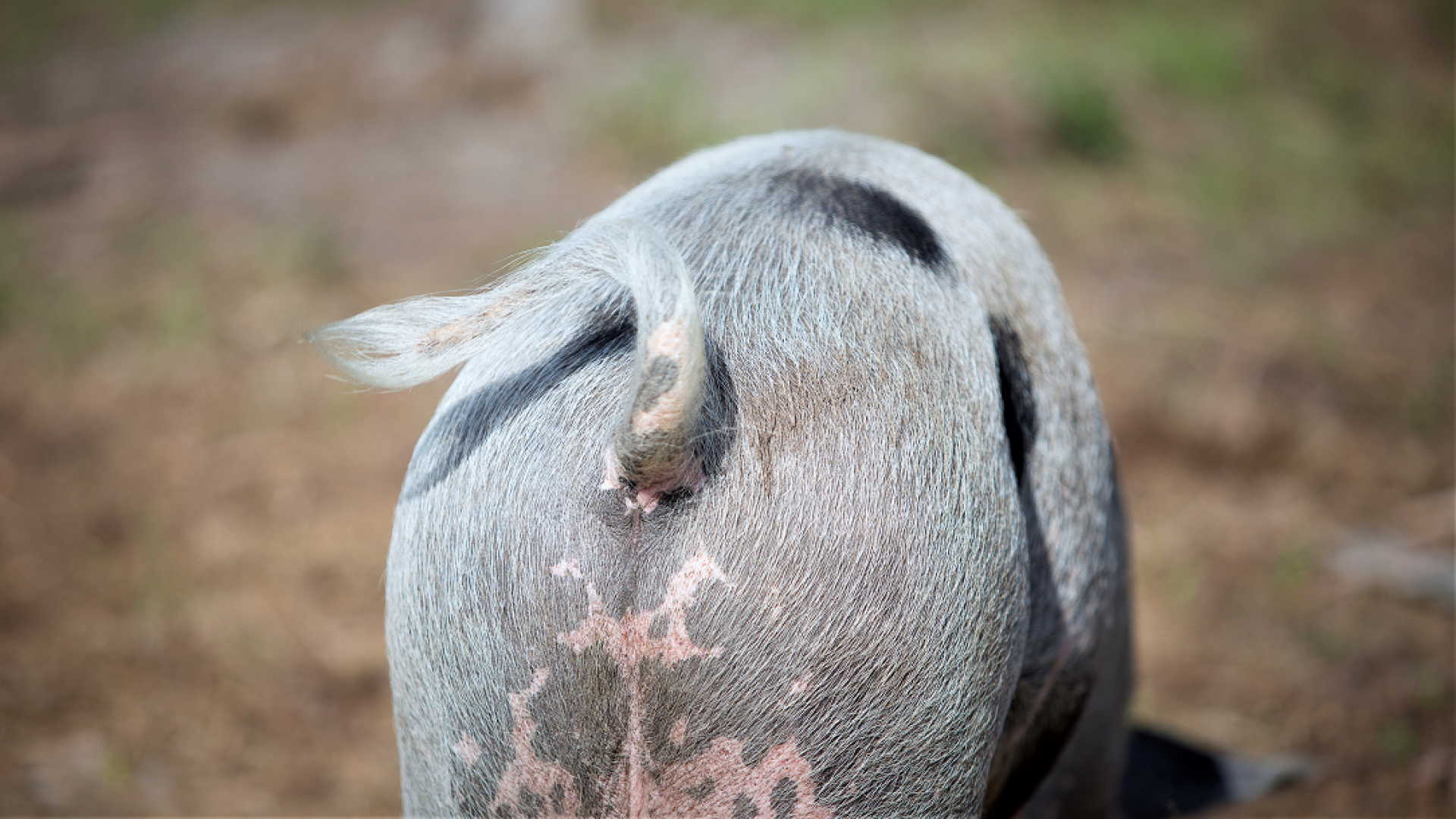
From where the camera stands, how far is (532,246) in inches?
165

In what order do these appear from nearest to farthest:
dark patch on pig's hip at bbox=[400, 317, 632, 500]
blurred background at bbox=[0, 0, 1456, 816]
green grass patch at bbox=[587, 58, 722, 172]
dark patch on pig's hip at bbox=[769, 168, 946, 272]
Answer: dark patch on pig's hip at bbox=[400, 317, 632, 500]
dark patch on pig's hip at bbox=[769, 168, 946, 272]
blurred background at bbox=[0, 0, 1456, 816]
green grass patch at bbox=[587, 58, 722, 172]

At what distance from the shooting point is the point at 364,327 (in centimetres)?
111

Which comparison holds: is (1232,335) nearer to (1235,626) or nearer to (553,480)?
(1235,626)

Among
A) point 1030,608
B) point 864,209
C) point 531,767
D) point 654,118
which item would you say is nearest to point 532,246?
point 654,118

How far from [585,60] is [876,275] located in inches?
209

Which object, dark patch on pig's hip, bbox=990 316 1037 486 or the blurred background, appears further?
the blurred background

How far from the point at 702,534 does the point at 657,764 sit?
0.92ft

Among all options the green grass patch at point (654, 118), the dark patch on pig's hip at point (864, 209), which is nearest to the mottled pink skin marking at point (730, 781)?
the dark patch on pig's hip at point (864, 209)

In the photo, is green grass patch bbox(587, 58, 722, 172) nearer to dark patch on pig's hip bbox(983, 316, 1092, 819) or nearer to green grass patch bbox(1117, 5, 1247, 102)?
green grass patch bbox(1117, 5, 1247, 102)

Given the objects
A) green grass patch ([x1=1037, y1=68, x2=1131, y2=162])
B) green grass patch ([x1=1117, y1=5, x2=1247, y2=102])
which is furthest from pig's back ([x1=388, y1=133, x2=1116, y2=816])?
green grass patch ([x1=1117, y1=5, x2=1247, y2=102])

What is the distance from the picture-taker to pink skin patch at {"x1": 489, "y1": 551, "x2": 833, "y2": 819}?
1.01m

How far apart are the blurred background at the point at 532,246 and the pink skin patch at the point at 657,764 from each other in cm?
54

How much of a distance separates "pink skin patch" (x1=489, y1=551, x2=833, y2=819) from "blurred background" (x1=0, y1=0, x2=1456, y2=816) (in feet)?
1.77

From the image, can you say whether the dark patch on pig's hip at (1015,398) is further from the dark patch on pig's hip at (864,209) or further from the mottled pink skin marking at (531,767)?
the mottled pink skin marking at (531,767)
